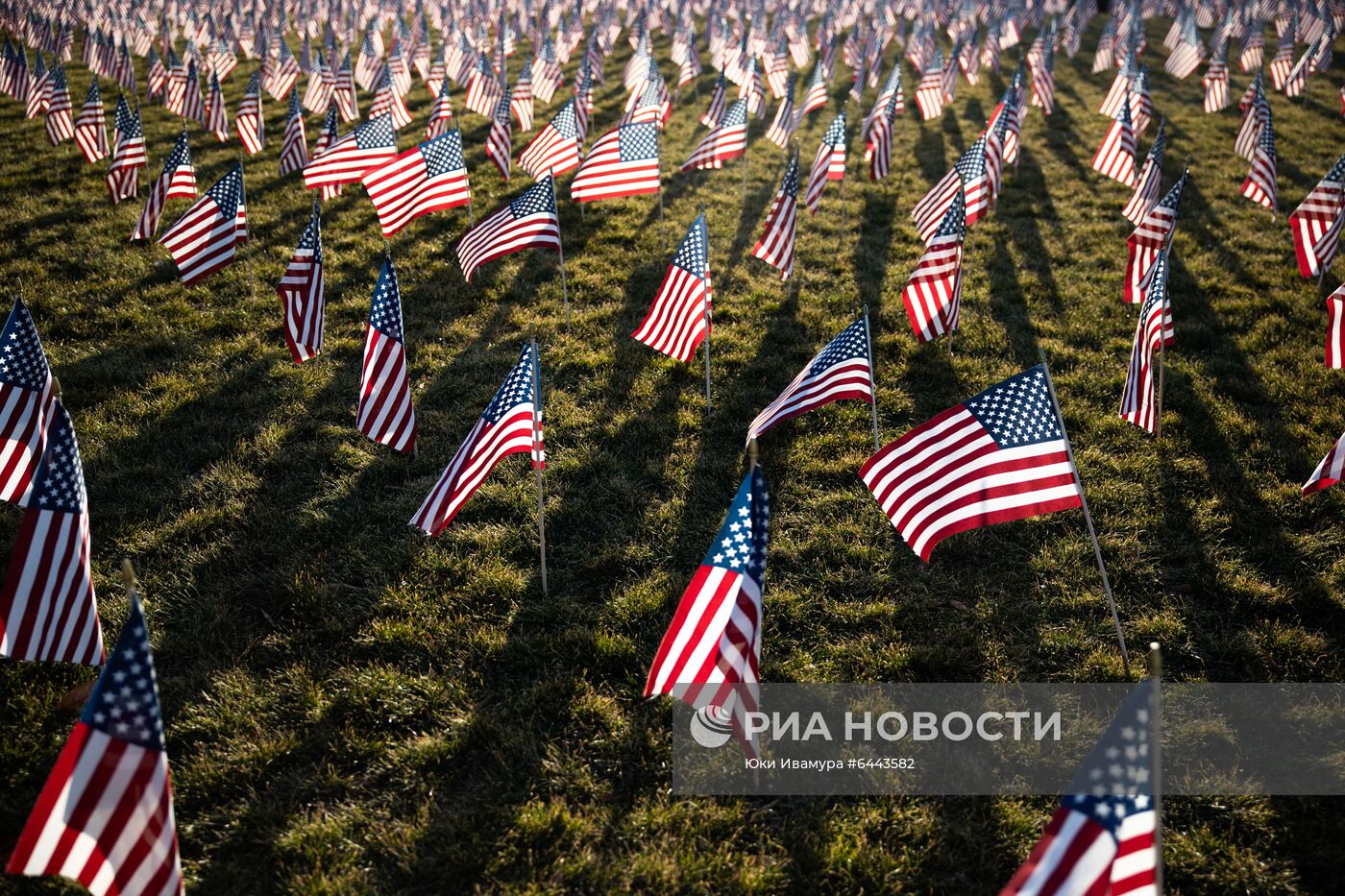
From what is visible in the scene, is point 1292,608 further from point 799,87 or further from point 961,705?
point 799,87

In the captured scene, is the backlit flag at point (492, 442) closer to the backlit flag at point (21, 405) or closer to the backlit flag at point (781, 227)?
the backlit flag at point (21, 405)

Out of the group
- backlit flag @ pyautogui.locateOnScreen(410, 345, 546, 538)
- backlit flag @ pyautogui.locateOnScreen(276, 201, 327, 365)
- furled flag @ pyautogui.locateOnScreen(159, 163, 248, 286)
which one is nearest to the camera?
backlit flag @ pyautogui.locateOnScreen(410, 345, 546, 538)

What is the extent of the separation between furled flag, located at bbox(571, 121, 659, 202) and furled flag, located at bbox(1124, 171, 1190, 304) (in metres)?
6.40

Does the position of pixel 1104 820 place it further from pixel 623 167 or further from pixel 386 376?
pixel 623 167

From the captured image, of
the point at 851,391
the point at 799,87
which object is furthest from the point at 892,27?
the point at 851,391

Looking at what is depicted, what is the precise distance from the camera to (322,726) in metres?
5.54

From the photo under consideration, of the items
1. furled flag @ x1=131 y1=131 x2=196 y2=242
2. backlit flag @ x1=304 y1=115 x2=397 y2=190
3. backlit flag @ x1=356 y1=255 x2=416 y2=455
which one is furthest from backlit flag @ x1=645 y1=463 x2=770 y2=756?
furled flag @ x1=131 y1=131 x2=196 y2=242

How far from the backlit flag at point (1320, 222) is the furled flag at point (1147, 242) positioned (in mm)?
1665

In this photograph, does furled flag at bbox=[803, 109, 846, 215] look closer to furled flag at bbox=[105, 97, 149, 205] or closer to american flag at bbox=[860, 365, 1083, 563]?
american flag at bbox=[860, 365, 1083, 563]

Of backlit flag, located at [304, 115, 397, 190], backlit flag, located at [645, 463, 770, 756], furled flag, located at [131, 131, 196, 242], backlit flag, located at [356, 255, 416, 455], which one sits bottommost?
backlit flag, located at [645, 463, 770, 756]

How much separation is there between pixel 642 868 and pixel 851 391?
403 cm

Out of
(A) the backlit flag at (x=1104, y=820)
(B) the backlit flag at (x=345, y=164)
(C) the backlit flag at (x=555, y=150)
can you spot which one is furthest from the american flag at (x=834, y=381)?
(C) the backlit flag at (x=555, y=150)

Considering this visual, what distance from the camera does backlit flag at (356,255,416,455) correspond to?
25.2ft

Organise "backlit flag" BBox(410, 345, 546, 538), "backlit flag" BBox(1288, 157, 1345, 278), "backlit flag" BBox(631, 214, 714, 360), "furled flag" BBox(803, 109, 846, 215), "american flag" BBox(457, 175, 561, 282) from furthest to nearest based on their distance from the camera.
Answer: "furled flag" BBox(803, 109, 846, 215)
"backlit flag" BBox(1288, 157, 1345, 278)
"american flag" BBox(457, 175, 561, 282)
"backlit flag" BBox(631, 214, 714, 360)
"backlit flag" BBox(410, 345, 546, 538)
